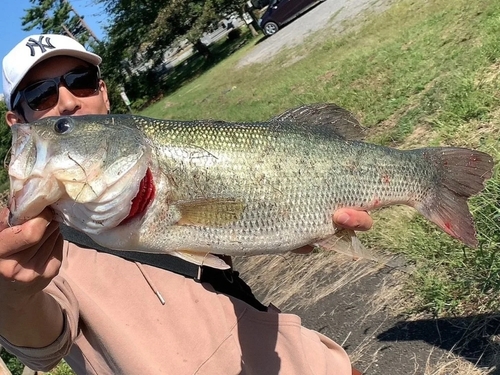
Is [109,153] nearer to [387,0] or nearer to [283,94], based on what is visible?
[283,94]

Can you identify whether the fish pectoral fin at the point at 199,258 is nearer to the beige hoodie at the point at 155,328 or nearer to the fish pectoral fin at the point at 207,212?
the fish pectoral fin at the point at 207,212

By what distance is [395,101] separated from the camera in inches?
289

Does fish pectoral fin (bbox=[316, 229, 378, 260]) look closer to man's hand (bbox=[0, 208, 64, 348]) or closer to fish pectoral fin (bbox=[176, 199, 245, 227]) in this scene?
fish pectoral fin (bbox=[176, 199, 245, 227])

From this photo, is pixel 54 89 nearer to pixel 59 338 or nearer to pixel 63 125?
pixel 63 125

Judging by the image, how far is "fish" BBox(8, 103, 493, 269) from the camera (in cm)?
200

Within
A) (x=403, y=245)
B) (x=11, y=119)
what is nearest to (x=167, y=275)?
(x=11, y=119)

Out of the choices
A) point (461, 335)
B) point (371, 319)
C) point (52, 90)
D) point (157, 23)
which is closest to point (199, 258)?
point (52, 90)

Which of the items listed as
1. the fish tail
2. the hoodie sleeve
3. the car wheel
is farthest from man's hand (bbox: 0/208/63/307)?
the car wheel

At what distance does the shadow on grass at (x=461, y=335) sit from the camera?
3.29m

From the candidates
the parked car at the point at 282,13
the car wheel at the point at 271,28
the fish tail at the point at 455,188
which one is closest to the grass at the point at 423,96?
the fish tail at the point at 455,188

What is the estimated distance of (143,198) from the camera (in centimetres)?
210

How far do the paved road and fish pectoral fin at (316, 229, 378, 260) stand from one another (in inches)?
513

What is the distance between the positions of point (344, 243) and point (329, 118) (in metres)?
0.61

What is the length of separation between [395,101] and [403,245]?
3.41 meters
